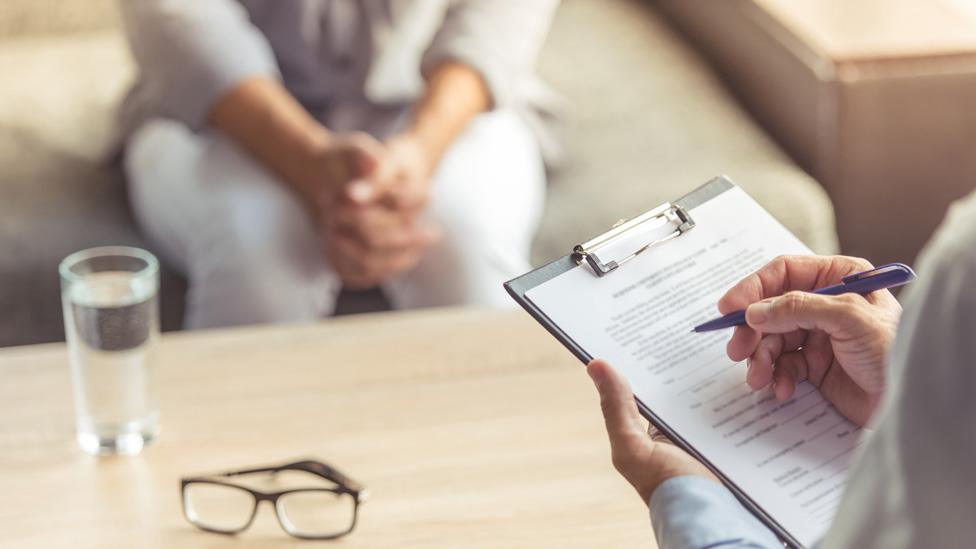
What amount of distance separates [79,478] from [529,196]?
818 mm

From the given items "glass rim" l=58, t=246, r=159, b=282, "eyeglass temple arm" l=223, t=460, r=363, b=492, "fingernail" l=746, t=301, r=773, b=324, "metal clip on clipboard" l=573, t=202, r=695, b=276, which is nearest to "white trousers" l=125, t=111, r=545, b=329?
"glass rim" l=58, t=246, r=159, b=282

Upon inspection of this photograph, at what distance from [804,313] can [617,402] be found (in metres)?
0.13

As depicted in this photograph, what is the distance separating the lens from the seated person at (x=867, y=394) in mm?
397

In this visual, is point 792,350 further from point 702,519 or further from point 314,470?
point 314,470

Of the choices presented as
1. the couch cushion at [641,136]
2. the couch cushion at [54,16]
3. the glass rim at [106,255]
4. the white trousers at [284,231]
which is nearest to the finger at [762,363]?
the glass rim at [106,255]

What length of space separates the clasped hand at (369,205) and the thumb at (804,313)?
0.81m

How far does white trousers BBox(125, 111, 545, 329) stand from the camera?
1554 millimetres

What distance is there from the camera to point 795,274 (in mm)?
844

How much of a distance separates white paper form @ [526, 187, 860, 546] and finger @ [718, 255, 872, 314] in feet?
0.11

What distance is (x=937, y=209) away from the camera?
187 centimetres

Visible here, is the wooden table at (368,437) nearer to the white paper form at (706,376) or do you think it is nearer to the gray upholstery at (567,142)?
the white paper form at (706,376)

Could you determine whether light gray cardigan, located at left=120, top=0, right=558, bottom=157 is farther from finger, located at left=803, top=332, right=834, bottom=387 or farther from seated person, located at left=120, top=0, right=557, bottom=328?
finger, located at left=803, top=332, right=834, bottom=387

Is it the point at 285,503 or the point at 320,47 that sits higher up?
the point at 320,47

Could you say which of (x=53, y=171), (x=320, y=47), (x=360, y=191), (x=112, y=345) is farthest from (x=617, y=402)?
(x=53, y=171)
